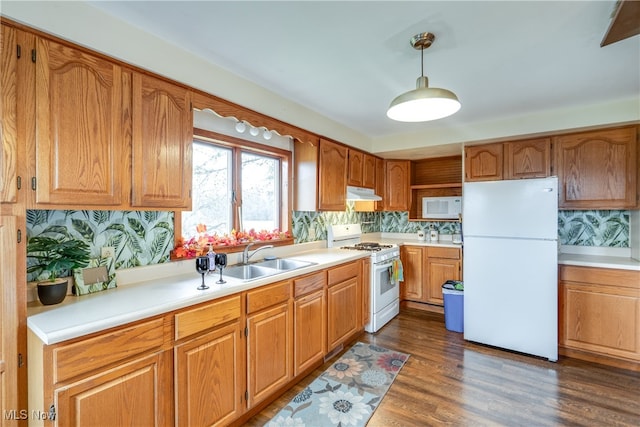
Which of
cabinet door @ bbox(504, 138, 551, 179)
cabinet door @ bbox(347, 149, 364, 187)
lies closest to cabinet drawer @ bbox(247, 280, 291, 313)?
cabinet door @ bbox(347, 149, 364, 187)

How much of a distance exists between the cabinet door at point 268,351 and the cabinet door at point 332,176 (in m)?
1.35

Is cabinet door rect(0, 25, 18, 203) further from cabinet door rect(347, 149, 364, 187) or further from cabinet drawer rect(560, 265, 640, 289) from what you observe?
cabinet drawer rect(560, 265, 640, 289)

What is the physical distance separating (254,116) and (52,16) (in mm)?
1223

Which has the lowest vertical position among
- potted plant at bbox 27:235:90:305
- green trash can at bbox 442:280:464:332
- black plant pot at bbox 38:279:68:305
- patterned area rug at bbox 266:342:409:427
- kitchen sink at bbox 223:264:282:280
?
patterned area rug at bbox 266:342:409:427

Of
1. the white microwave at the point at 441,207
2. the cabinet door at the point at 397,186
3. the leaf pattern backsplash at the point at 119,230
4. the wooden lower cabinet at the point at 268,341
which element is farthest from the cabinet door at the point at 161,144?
the white microwave at the point at 441,207

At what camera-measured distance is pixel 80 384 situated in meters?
1.19

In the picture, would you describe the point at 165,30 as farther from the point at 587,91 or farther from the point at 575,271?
the point at 575,271

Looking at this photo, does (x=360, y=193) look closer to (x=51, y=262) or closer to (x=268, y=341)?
(x=268, y=341)

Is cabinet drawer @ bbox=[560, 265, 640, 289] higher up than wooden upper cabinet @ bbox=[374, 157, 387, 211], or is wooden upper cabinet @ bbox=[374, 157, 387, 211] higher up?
wooden upper cabinet @ bbox=[374, 157, 387, 211]

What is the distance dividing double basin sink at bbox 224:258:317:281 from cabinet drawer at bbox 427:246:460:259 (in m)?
2.08

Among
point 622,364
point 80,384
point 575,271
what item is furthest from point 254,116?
point 622,364

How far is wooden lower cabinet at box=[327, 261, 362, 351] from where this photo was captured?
265 cm

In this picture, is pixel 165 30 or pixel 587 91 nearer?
pixel 165 30

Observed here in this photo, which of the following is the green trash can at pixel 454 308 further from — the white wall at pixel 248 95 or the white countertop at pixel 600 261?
the white wall at pixel 248 95
